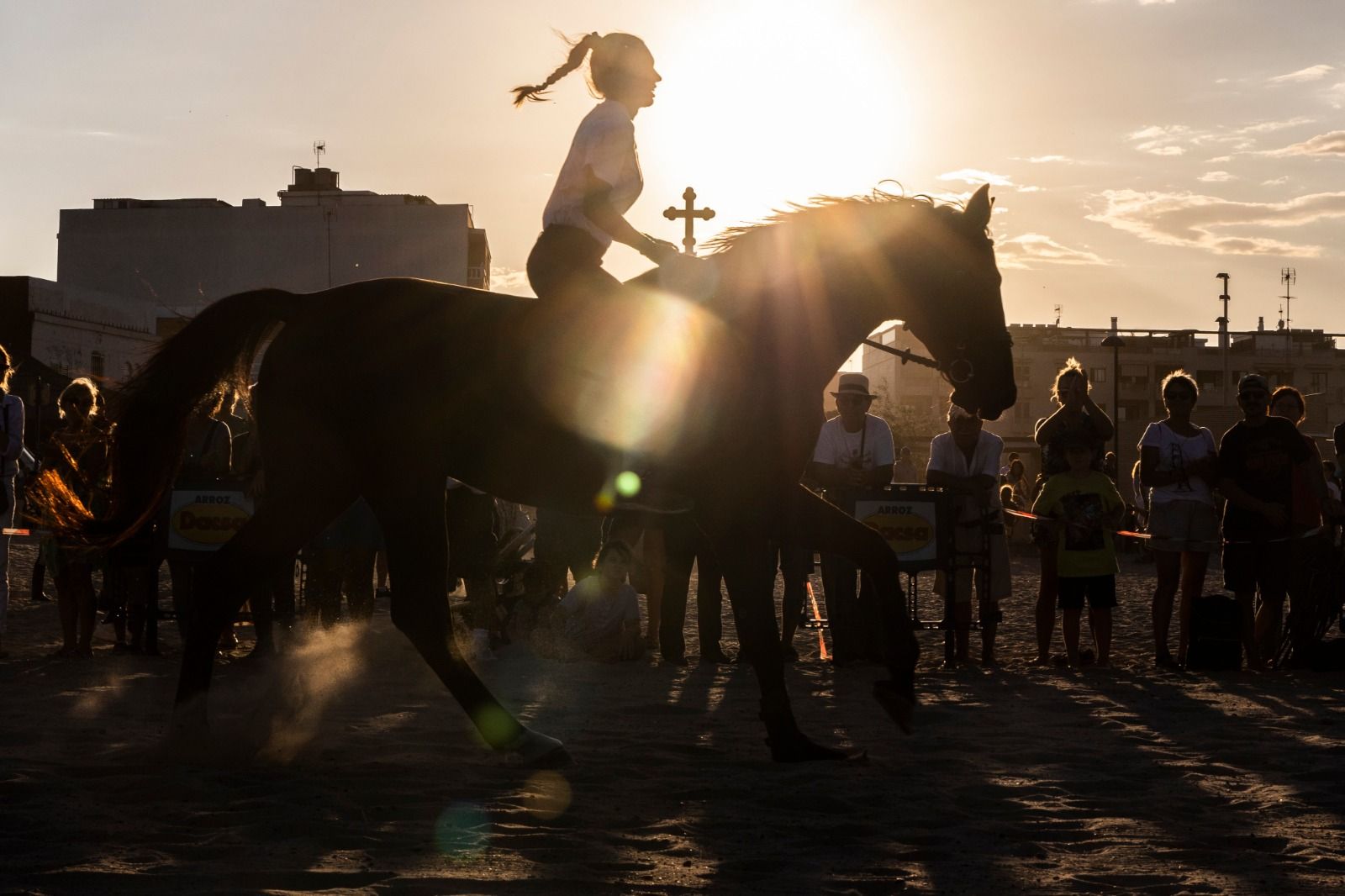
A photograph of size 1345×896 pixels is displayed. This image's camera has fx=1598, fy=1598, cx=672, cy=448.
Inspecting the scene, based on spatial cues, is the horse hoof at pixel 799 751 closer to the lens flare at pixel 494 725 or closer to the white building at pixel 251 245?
the lens flare at pixel 494 725

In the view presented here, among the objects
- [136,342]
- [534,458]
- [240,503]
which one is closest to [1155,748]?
[534,458]

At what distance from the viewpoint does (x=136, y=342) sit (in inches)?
2712

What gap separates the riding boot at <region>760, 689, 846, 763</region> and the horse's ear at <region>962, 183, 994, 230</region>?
2.47m

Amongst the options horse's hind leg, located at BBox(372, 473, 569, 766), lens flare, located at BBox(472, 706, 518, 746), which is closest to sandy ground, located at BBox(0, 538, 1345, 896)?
lens flare, located at BBox(472, 706, 518, 746)

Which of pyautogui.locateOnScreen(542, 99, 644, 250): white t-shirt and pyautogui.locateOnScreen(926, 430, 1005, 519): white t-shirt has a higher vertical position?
pyautogui.locateOnScreen(542, 99, 644, 250): white t-shirt

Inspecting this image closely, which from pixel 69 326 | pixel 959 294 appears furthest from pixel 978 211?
pixel 69 326

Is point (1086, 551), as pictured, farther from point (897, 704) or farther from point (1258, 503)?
point (897, 704)

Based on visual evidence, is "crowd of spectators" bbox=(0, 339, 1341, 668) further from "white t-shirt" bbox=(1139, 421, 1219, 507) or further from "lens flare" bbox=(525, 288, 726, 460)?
"lens flare" bbox=(525, 288, 726, 460)

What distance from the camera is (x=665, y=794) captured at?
6.14 meters

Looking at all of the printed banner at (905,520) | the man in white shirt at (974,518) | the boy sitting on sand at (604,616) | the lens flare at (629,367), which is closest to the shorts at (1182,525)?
the man in white shirt at (974,518)

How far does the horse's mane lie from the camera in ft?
24.4

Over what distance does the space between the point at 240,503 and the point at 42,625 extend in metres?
3.41

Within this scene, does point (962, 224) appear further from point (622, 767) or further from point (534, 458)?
point (622, 767)

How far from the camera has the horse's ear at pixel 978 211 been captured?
7.64 metres
